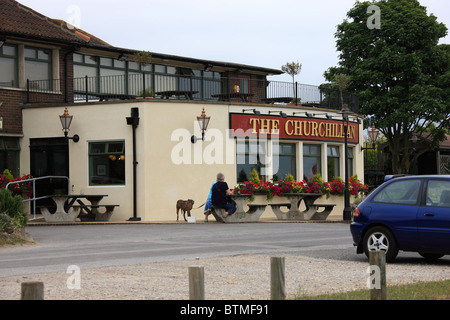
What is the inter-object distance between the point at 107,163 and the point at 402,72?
2387cm

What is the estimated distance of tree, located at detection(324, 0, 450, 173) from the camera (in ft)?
155

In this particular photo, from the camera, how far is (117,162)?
29.5 m

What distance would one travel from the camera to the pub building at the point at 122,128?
29188 millimetres

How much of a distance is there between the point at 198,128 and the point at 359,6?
25265mm

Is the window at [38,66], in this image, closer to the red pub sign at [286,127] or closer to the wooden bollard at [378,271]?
the red pub sign at [286,127]

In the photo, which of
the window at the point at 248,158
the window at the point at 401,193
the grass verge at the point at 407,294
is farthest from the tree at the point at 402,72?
the grass verge at the point at 407,294

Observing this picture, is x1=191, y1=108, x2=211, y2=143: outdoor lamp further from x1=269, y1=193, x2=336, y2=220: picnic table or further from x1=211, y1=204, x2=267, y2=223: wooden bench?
x1=269, y1=193, x2=336, y2=220: picnic table

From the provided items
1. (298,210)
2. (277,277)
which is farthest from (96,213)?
(277,277)

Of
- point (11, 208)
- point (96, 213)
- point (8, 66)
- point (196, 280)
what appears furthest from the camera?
point (8, 66)

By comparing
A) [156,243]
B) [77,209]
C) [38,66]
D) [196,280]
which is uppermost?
[38,66]

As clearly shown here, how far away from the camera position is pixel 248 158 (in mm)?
32094

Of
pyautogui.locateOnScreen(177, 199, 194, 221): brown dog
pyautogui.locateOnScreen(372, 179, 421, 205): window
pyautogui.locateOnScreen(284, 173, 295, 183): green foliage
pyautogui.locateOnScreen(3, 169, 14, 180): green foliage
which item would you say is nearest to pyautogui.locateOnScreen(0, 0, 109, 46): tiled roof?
pyautogui.locateOnScreen(3, 169, 14, 180): green foliage

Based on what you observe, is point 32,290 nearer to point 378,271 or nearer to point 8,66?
point 378,271
